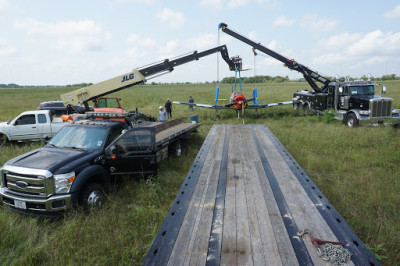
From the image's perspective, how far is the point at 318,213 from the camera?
143 inches

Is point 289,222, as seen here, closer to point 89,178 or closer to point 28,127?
point 89,178

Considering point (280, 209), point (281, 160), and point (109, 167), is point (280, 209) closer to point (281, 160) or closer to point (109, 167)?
point (281, 160)

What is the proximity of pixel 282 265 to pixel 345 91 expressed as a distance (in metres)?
15.1

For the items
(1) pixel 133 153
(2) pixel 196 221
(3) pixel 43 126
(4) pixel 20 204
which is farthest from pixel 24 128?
(2) pixel 196 221

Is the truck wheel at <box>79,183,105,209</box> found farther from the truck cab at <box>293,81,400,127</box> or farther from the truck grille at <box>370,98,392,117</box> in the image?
the truck grille at <box>370,98,392,117</box>

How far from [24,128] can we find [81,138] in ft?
22.0

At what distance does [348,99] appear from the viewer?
14.7 metres

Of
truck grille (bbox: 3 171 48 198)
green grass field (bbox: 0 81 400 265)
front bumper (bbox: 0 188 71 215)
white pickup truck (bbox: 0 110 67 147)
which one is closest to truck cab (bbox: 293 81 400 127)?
green grass field (bbox: 0 81 400 265)

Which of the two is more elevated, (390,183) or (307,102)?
(307,102)

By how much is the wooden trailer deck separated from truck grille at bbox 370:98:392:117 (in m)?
10.6

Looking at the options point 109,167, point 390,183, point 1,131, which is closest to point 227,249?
point 109,167

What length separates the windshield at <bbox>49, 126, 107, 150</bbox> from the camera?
625 cm

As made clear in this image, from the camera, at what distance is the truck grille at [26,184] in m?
4.91

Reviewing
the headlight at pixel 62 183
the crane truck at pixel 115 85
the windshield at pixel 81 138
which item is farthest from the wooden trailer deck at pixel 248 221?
the crane truck at pixel 115 85
